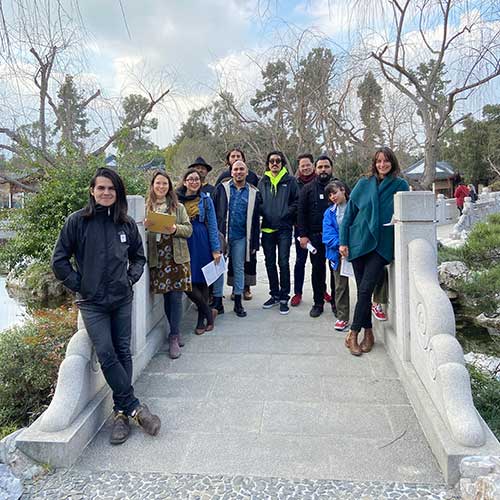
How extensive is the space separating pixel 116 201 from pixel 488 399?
3003mm

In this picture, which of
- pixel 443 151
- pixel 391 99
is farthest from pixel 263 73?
pixel 443 151

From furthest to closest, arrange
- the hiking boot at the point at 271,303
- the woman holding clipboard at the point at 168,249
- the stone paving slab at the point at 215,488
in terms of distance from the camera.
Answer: the hiking boot at the point at 271,303, the woman holding clipboard at the point at 168,249, the stone paving slab at the point at 215,488

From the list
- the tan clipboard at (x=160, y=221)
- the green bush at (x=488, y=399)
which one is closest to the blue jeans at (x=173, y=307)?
the tan clipboard at (x=160, y=221)

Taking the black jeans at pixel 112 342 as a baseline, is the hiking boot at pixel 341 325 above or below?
below

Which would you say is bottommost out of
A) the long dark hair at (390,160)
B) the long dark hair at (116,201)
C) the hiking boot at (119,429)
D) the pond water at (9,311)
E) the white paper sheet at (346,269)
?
the pond water at (9,311)

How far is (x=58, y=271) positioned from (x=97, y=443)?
107 cm

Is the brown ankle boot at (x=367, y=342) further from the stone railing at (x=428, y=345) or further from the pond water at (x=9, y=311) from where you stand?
the pond water at (x=9, y=311)

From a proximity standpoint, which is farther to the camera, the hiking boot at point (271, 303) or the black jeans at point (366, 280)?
the hiking boot at point (271, 303)

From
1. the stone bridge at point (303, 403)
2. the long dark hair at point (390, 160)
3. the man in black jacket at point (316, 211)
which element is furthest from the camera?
the man in black jacket at point (316, 211)

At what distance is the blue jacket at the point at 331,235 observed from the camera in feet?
14.4

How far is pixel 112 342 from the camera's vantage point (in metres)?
2.93

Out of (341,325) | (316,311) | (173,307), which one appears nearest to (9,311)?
(173,307)

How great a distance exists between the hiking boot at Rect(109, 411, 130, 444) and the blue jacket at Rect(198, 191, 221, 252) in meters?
1.89

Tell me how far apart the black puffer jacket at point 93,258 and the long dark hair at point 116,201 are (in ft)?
0.12
